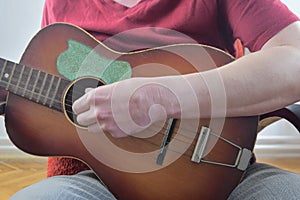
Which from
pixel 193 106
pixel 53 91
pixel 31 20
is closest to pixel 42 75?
pixel 53 91

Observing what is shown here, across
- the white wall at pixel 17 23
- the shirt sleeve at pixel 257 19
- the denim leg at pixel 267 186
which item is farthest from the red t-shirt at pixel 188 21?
the white wall at pixel 17 23

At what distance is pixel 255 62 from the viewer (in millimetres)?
787

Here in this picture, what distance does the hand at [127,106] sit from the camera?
0.78 metres

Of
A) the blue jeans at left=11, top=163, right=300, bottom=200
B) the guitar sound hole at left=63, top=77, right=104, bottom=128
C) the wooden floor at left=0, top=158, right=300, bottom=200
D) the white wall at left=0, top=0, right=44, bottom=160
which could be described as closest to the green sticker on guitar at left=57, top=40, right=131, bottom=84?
the guitar sound hole at left=63, top=77, right=104, bottom=128

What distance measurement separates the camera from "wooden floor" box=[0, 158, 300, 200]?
69.7 inches

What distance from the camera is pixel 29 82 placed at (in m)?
0.87

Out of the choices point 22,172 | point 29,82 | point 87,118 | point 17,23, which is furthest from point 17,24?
point 87,118

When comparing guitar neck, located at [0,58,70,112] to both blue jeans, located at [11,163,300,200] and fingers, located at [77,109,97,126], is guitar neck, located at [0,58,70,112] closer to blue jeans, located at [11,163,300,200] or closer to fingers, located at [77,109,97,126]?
fingers, located at [77,109,97,126]

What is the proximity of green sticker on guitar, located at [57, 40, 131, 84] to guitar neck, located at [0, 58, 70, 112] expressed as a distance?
1.1 inches

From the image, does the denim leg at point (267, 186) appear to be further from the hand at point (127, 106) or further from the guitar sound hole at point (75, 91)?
the guitar sound hole at point (75, 91)

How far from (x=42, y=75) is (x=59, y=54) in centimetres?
5

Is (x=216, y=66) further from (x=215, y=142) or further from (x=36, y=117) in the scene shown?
(x=36, y=117)

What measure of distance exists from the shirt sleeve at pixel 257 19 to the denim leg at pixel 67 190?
14.9 inches

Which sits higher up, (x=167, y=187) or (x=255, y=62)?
(x=255, y=62)
